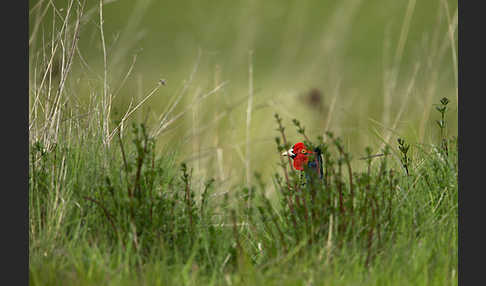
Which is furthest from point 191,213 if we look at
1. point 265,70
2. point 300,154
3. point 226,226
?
point 265,70

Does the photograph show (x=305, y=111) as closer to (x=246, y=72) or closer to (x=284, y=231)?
(x=246, y=72)

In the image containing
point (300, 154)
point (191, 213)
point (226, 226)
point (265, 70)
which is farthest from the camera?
point (265, 70)

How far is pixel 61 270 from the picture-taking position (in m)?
2.93

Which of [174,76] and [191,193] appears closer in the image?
[191,193]

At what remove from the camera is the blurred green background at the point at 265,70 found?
14.2ft

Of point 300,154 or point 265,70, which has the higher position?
point 265,70

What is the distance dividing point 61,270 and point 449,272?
5.76 ft

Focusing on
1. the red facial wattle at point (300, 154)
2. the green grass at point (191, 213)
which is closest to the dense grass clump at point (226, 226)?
the green grass at point (191, 213)

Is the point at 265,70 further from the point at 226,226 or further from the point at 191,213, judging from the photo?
the point at 191,213

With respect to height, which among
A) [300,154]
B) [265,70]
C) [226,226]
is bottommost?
[226,226]

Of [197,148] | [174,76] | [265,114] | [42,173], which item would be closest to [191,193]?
[42,173]

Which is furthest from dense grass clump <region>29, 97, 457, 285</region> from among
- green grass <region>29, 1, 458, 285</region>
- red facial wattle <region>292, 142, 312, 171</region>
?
red facial wattle <region>292, 142, 312, 171</region>

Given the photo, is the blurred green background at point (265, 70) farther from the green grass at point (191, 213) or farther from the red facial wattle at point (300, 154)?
the red facial wattle at point (300, 154)

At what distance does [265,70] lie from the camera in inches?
469
